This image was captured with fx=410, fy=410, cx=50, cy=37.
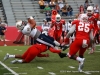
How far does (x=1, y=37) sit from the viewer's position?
2142cm

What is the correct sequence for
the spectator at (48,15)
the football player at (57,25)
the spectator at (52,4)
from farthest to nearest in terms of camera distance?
the spectator at (52,4)
the spectator at (48,15)
the football player at (57,25)

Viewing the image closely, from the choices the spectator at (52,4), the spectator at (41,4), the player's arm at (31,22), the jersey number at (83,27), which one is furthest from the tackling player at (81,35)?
the spectator at (52,4)

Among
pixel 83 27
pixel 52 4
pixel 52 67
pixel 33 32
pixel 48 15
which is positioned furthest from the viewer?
pixel 52 4

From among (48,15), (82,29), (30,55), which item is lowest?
(48,15)

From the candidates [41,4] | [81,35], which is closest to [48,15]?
[41,4]

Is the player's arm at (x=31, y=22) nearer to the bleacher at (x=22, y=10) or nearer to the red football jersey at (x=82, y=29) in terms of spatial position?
the red football jersey at (x=82, y=29)

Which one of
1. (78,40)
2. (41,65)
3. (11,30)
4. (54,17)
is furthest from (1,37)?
(78,40)

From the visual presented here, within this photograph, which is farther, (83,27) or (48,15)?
(48,15)

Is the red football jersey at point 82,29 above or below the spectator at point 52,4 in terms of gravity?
above

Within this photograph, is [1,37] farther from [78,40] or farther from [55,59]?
[78,40]

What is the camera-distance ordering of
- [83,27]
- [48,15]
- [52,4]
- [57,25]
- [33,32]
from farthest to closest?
[52,4], [48,15], [57,25], [33,32], [83,27]

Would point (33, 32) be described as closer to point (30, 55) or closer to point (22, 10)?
point (30, 55)

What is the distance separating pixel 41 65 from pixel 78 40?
180 cm

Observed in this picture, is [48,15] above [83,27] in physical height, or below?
below
